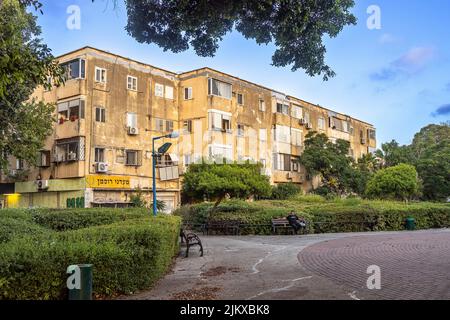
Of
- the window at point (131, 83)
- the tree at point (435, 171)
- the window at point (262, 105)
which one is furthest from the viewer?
the tree at point (435, 171)

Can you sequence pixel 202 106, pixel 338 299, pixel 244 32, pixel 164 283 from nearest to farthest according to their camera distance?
pixel 338 299, pixel 164 283, pixel 244 32, pixel 202 106

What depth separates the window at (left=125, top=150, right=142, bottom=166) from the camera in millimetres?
34031

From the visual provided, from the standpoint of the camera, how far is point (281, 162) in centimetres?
4538

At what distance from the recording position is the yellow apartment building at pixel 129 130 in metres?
31.5

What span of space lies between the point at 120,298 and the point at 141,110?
28.2m

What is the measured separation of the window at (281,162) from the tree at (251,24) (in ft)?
111

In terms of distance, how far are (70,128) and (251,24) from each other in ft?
79.4

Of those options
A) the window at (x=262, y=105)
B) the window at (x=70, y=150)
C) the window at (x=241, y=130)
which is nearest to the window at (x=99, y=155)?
the window at (x=70, y=150)

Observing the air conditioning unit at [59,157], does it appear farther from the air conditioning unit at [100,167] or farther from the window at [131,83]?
the window at [131,83]

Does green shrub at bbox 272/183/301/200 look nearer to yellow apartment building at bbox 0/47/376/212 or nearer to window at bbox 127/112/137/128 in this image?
yellow apartment building at bbox 0/47/376/212
